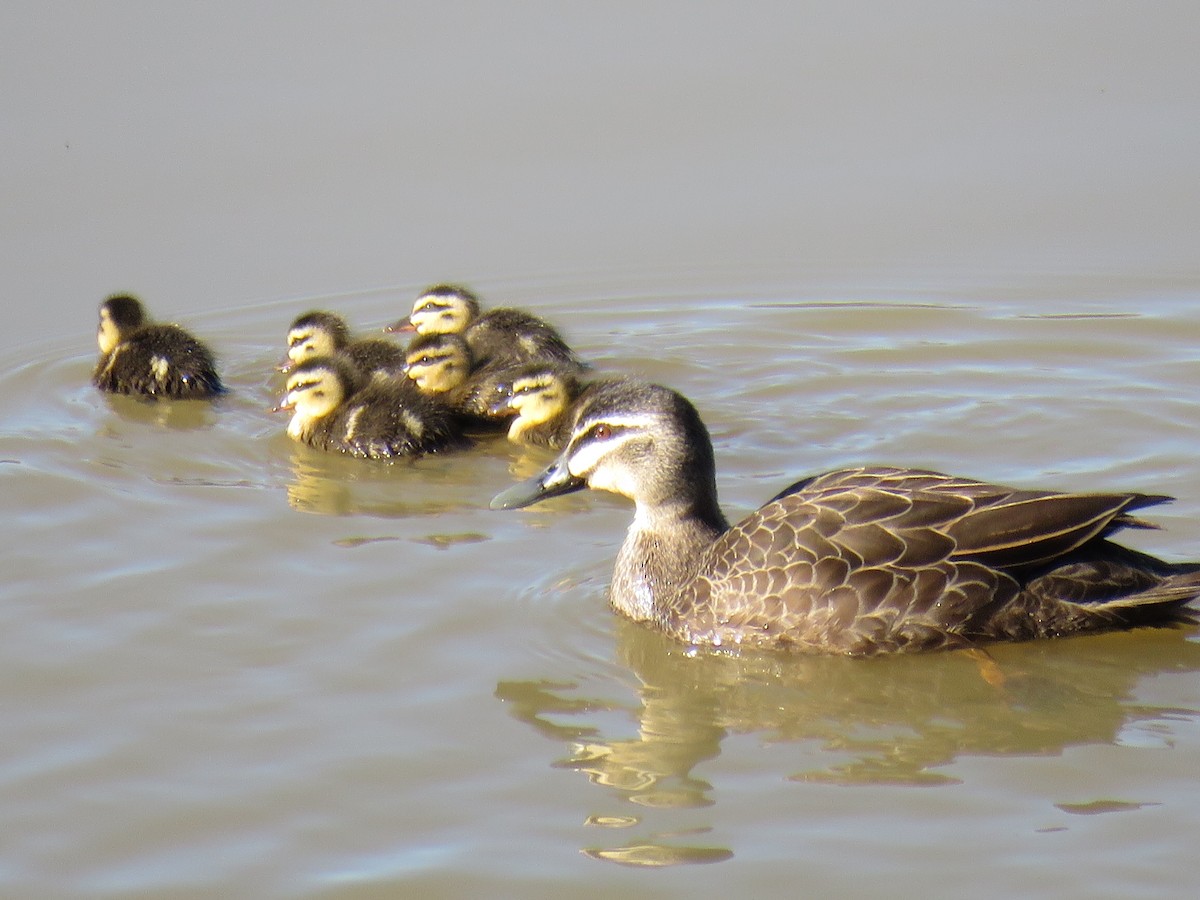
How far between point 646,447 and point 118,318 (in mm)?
2953

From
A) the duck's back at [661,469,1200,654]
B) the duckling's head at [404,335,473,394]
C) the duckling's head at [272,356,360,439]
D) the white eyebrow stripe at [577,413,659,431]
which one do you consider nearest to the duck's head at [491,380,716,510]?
the white eyebrow stripe at [577,413,659,431]

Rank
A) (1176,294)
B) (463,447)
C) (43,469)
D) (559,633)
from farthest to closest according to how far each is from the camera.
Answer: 1. (1176,294)
2. (463,447)
3. (43,469)
4. (559,633)

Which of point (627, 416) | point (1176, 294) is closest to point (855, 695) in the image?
point (627, 416)

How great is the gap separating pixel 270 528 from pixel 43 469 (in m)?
1.04

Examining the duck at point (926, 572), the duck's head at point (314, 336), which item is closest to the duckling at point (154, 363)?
the duck's head at point (314, 336)

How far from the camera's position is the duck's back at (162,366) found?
23.3 feet

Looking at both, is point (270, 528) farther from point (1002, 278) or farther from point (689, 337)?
point (1002, 278)

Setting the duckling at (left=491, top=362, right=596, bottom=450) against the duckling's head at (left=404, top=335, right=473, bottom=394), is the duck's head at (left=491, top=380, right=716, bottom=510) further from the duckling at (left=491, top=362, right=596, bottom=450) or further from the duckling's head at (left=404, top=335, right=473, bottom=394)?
the duckling's head at (left=404, top=335, right=473, bottom=394)

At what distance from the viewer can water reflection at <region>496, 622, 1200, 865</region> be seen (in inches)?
166

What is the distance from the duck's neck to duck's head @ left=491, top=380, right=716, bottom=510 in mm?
27

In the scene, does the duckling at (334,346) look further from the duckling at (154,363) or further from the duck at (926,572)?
the duck at (926,572)

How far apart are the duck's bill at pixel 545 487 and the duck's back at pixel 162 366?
215 centimetres

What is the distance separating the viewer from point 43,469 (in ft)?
20.8

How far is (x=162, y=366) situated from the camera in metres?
7.09
